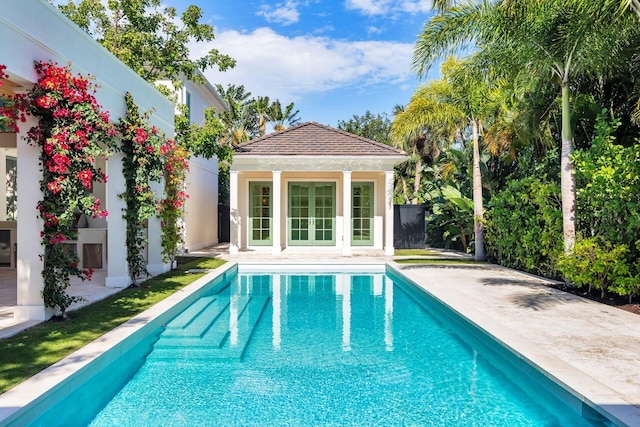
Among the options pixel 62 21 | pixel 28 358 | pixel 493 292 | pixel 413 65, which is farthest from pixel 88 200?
pixel 413 65

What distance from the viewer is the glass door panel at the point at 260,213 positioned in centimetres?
1736

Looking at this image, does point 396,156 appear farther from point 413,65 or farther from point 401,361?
point 401,361

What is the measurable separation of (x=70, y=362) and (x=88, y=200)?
7.81ft

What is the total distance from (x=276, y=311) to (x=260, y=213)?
9446mm

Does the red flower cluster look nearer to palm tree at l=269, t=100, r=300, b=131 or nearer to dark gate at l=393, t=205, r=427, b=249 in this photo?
dark gate at l=393, t=205, r=427, b=249

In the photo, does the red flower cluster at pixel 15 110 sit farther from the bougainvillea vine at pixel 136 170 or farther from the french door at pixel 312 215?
the french door at pixel 312 215

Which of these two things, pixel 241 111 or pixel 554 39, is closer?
pixel 554 39

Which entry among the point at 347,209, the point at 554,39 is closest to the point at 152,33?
the point at 347,209

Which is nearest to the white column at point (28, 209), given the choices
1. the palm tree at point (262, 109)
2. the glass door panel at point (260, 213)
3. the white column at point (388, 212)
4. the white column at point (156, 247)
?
the white column at point (156, 247)

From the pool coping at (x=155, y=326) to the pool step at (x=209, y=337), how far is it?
14.8 inches

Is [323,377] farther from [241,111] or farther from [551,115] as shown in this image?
[241,111]

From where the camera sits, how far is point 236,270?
1307 centimetres

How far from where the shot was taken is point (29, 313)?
5.96 metres

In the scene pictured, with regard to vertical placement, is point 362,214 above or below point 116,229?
above
